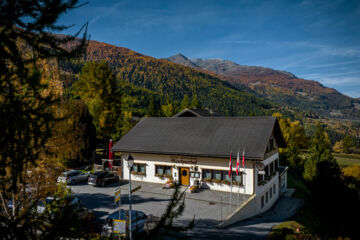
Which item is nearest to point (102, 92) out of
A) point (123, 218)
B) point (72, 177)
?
point (72, 177)

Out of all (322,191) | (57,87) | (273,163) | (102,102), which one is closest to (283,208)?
(273,163)

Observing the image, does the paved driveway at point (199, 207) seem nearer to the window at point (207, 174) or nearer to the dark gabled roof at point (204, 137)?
the window at point (207, 174)

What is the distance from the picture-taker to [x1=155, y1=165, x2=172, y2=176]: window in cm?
2351

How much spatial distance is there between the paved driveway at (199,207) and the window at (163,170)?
4.14ft

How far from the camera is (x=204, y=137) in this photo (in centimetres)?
2405

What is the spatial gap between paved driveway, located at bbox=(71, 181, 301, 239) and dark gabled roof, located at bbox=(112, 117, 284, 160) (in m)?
3.46

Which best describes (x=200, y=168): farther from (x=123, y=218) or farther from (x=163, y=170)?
(x=123, y=218)

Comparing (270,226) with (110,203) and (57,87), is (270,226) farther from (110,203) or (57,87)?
(57,87)

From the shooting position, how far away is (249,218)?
18.2m

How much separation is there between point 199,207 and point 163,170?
22.7 feet

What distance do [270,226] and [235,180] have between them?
4.96 meters

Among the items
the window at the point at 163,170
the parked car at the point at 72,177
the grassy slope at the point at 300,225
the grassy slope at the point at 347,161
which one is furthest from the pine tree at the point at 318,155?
the grassy slope at the point at 347,161

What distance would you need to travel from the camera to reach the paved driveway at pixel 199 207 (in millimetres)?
14398

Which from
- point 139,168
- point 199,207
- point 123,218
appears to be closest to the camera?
point 123,218
